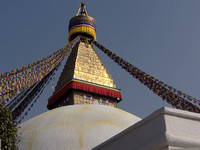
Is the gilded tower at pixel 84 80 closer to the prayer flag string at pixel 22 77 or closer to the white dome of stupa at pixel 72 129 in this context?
the prayer flag string at pixel 22 77

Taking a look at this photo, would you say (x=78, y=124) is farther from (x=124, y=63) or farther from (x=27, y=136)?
(x=124, y=63)

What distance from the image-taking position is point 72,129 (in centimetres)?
780

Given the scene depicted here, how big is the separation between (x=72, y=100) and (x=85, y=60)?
9.30 ft

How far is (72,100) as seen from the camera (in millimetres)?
15172

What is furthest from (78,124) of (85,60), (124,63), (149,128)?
(85,60)

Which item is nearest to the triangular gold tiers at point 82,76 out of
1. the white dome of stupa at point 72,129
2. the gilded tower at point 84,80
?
the gilded tower at point 84,80

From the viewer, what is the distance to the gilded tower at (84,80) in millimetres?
15375

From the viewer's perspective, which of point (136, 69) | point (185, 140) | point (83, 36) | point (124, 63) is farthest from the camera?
point (83, 36)

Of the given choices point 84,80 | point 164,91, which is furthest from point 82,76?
point 164,91

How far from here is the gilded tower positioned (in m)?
15.4

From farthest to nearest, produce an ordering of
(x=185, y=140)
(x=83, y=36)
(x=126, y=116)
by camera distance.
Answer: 1. (x=83, y=36)
2. (x=126, y=116)
3. (x=185, y=140)

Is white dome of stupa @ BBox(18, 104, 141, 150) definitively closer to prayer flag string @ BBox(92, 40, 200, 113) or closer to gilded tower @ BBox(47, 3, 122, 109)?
prayer flag string @ BBox(92, 40, 200, 113)

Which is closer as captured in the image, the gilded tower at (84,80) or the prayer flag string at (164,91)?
the prayer flag string at (164,91)

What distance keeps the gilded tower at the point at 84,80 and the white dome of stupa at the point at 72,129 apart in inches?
246
